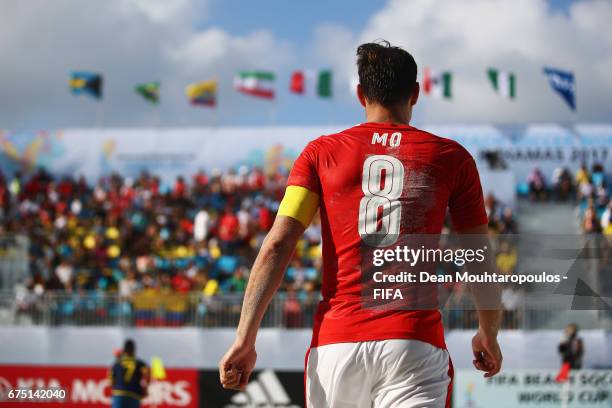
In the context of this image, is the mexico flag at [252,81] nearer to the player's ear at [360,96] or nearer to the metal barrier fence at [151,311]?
the metal barrier fence at [151,311]

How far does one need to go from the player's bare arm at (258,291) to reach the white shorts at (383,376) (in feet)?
0.91

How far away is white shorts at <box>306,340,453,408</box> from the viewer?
2.95 metres

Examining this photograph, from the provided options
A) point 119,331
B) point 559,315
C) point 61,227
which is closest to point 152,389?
point 119,331

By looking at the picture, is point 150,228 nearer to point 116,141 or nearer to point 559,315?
point 116,141

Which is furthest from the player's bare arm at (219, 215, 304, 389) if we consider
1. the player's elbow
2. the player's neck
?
the player's neck

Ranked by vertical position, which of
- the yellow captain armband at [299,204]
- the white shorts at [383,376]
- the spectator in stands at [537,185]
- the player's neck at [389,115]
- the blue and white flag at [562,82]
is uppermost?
the blue and white flag at [562,82]

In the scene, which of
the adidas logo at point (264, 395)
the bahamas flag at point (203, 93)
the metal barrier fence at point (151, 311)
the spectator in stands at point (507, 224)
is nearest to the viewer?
the adidas logo at point (264, 395)

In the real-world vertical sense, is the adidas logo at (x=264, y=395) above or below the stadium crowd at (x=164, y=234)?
below

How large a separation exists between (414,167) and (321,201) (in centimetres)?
33

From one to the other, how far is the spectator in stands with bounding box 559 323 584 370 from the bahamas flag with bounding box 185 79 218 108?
16.8 m

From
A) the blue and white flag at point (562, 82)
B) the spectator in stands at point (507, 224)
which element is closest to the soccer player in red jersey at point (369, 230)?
the spectator in stands at point (507, 224)

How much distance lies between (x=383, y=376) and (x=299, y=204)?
622mm

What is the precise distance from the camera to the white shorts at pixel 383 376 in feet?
9.67

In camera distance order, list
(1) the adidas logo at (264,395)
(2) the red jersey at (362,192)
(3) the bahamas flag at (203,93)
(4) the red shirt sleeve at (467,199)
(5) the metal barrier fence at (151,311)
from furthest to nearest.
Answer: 1. (3) the bahamas flag at (203,93)
2. (5) the metal barrier fence at (151,311)
3. (1) the adidas logo at (264,395)
4. (4) the red shirt sleeve at (467,199)
5. (2) the red jersey at (362,192)
